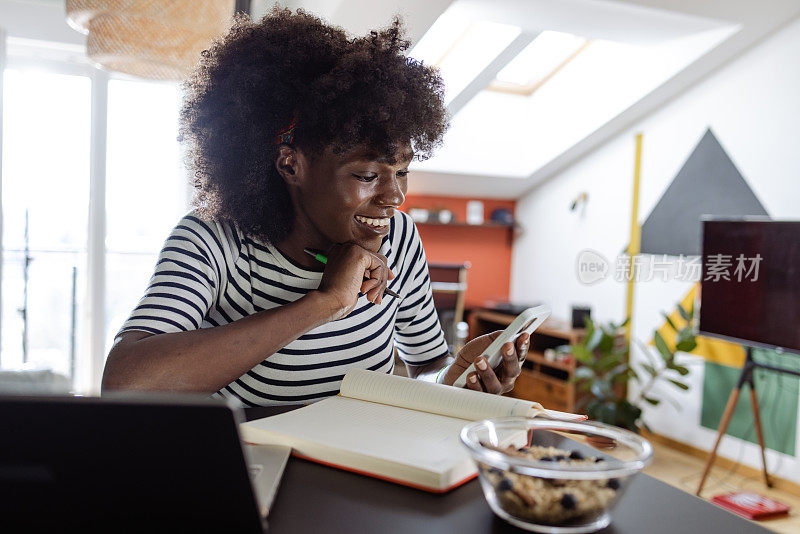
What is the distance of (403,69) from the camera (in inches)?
48.4

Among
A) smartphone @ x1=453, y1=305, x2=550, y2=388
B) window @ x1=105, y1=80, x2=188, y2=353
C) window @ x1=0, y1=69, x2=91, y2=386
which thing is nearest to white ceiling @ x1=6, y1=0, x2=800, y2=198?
window @ x1=0, y1=69, x2=91, y2=386

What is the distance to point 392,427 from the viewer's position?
0.78 m

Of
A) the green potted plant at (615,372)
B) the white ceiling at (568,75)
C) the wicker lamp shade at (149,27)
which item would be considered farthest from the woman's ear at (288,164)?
the green potted plant at (615,372)

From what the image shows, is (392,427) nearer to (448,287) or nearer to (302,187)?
(302,187)

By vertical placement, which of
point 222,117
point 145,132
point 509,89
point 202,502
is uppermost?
point 509,89

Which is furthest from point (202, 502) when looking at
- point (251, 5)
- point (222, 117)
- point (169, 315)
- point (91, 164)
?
point (91, 164)

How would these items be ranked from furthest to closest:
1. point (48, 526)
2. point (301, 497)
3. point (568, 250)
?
point (568, 250), point (301, 497), point (48, 526)

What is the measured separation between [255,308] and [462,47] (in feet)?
10.2

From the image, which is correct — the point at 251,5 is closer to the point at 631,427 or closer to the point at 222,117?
the point at 222,117

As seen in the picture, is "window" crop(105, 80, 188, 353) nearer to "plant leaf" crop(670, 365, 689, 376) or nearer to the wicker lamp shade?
the wicker lamp shade

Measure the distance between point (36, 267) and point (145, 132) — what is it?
1.14 metres

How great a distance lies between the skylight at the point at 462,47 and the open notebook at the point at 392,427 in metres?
2.84

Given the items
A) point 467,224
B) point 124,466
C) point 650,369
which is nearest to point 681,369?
point 650,369

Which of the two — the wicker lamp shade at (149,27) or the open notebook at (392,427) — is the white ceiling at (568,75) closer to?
Answer: the wicker lamp shade at (149,27)
